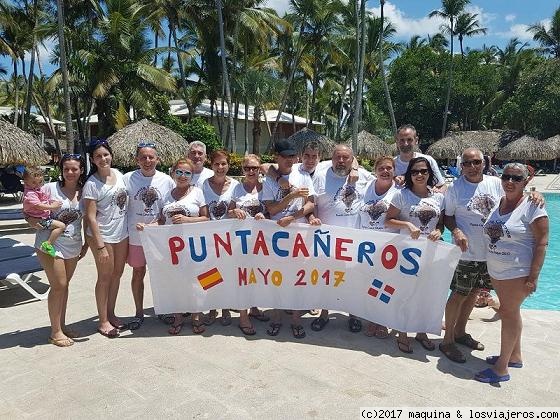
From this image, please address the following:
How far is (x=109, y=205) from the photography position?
4016mm

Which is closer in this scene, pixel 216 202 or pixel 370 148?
pixel 216 202

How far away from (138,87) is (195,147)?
722 inches

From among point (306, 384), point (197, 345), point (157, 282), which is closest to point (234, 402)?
point (306, 384)

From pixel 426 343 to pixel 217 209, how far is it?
232 centimetres

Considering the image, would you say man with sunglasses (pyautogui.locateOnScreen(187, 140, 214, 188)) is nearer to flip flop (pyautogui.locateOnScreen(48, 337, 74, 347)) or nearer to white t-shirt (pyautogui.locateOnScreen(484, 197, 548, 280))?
flip flop (pyautogui.locateOnScreen(48, 337, 74, 347))

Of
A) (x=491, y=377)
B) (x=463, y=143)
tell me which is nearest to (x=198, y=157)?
(x=491, y=377)

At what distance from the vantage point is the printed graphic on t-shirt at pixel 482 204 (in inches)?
145

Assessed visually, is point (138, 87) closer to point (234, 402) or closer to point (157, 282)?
point (157, 282)

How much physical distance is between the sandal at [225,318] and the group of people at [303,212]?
0.4 inches

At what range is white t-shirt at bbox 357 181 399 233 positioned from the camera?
4109 mm

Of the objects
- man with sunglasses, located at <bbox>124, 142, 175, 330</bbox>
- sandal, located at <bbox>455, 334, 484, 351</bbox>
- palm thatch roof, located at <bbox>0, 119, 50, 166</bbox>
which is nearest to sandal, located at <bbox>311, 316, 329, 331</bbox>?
sandal, located at <bbox>455, 334, 484, 351</bbox>

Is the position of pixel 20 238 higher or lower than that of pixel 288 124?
lower

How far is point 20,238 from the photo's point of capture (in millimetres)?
9000

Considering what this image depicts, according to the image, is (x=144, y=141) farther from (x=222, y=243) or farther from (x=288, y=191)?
(x=288, y=191)
